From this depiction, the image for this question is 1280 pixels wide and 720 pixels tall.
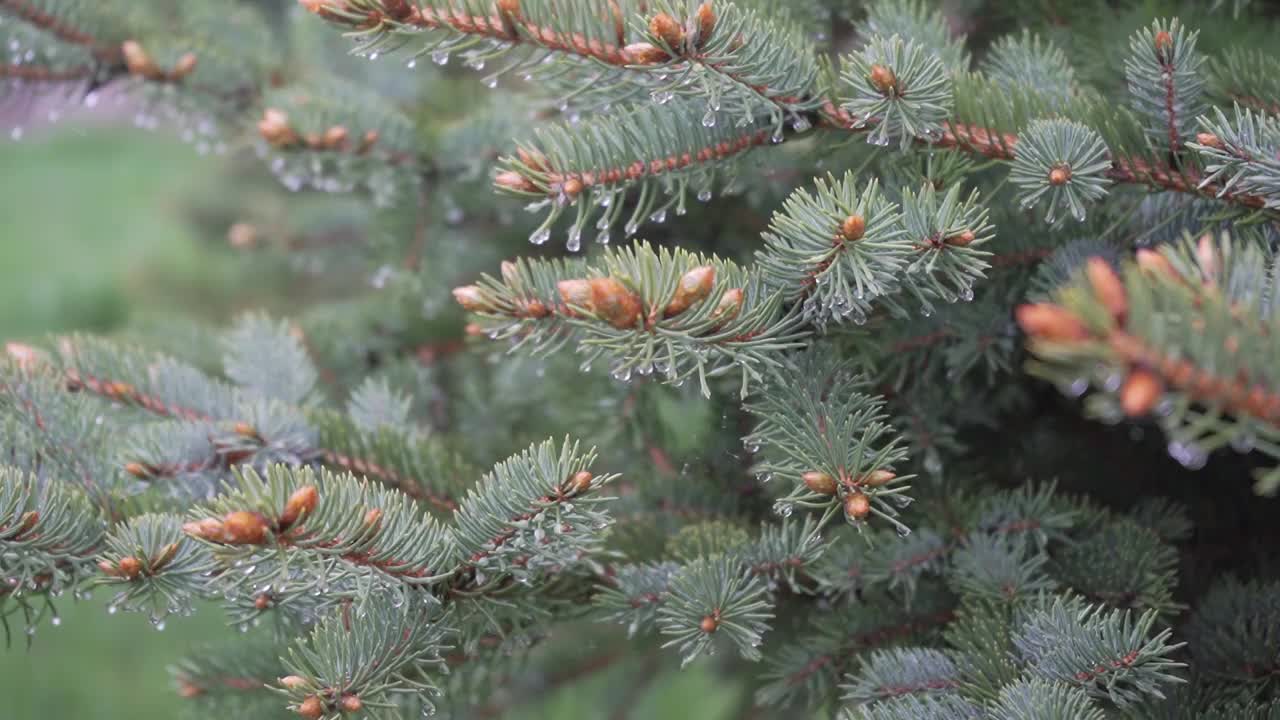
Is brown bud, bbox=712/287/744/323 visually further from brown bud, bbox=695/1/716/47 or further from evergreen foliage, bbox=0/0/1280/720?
brown bud, bbox=695/1/716/47

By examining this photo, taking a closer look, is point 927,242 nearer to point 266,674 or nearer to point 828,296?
point 828,296

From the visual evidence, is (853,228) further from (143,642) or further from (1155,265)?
(143,642)

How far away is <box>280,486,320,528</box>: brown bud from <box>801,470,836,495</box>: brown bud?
368mm

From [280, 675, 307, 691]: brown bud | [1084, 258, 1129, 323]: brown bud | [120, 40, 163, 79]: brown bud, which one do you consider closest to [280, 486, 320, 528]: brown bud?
[280, 675, 307, 691]: brown bud

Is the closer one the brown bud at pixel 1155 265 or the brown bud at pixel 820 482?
the brown bud at pixel 1155 265

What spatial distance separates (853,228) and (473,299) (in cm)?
30

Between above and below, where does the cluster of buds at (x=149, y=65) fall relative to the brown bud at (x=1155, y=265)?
below

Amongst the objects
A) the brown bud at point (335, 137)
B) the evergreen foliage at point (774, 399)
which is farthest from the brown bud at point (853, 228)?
the brown bud at point (335, 137)

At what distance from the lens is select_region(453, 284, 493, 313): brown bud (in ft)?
2.53

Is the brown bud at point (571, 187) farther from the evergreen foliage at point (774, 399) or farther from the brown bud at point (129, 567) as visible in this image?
the brown bud at point (129, 567)

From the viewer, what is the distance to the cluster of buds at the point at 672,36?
766 millimetres

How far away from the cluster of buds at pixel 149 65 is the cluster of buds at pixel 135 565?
2.43ft

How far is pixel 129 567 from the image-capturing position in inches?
31.6

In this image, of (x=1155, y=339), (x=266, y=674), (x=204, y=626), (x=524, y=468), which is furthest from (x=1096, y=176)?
(x=204, y=626)
